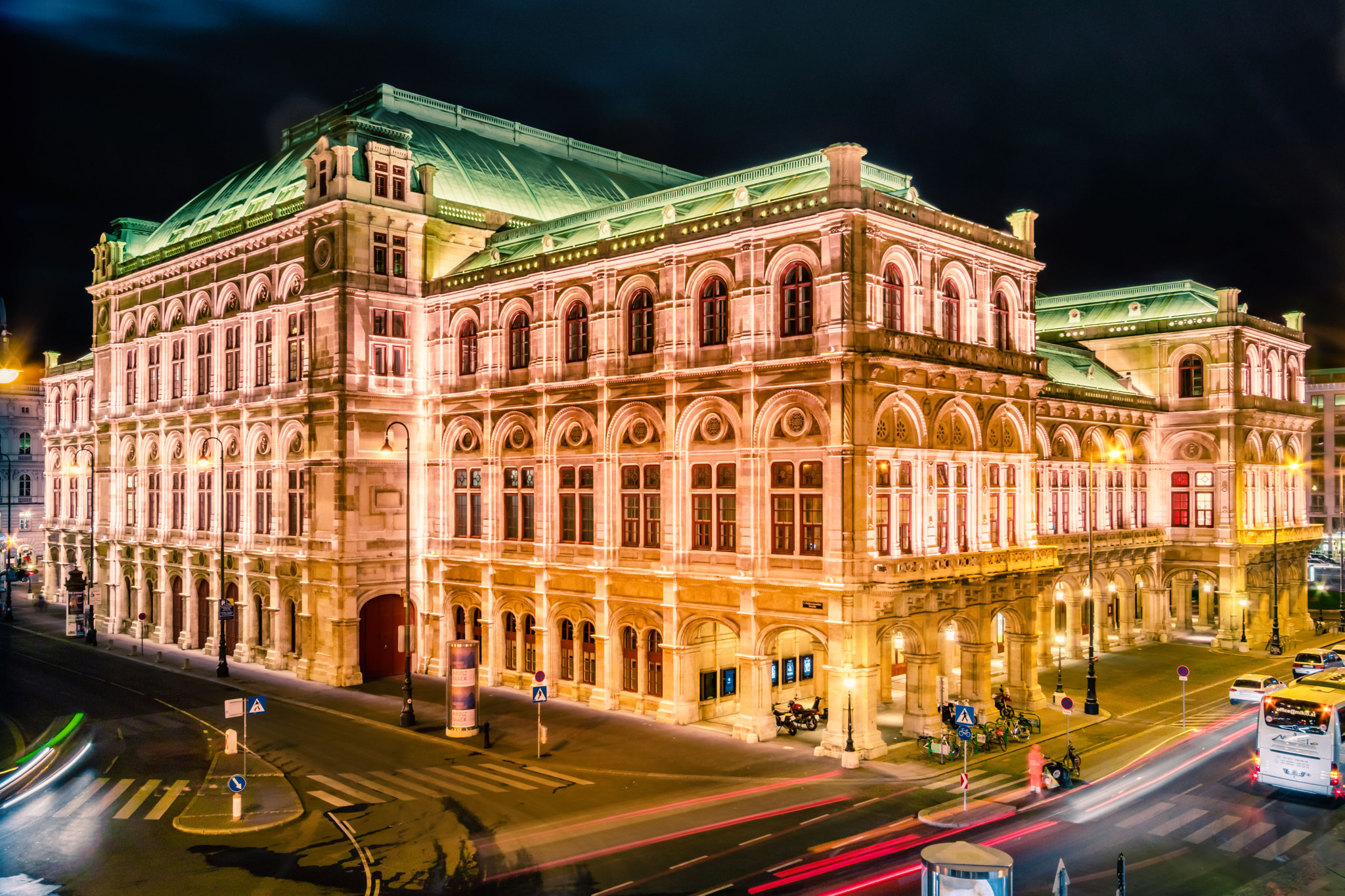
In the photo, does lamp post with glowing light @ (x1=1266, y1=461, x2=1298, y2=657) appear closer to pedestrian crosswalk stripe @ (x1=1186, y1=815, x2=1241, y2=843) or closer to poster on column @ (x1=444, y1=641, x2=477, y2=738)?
pedestrian crosswalk stripe @ (x1=1186, y1=815, x2=1241, y2=843)

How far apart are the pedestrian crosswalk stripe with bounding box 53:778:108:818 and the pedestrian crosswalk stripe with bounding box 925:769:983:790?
87.6ft

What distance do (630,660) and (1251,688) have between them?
92.1ft

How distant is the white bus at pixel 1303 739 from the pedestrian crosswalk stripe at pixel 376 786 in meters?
27.2

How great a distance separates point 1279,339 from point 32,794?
74332 mm

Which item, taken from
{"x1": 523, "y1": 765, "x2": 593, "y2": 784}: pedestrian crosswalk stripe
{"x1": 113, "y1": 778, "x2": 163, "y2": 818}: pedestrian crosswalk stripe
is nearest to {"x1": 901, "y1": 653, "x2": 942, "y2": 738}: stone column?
{"x1": 523, "y1": 765, "x2": 593, "y2": 784}: pedestrian crosswalk stripe

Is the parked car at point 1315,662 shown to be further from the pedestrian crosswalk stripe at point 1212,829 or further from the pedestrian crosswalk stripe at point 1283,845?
the pedestrian crosswalk stripe at point 1283,845

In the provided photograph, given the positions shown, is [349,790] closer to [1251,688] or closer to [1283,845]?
[1283,845]

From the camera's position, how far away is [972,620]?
139 feet

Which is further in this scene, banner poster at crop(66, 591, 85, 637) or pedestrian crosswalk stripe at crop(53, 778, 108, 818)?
banner poster at crop(66, 591, 85, 637)

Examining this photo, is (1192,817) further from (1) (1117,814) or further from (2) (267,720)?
(2) (267,720)

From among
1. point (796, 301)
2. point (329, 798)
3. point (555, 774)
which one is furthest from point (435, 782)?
point (796, 301)

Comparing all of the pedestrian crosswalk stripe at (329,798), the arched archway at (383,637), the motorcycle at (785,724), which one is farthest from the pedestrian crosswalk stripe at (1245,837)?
the arched archway at (383,637)

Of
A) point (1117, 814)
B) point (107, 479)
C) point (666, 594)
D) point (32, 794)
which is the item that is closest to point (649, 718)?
point (666, 594)

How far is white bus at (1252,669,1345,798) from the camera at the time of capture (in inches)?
1252
